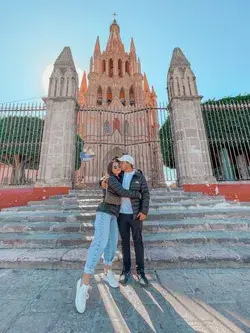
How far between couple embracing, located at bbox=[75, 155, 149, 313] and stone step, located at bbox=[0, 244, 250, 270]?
1.54 ft

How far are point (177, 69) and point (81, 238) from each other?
28.0 ft

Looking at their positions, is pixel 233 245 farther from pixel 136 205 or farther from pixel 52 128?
pixel 52 128

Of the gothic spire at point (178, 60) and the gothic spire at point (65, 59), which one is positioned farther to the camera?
the gothic spire at point (178, 60)

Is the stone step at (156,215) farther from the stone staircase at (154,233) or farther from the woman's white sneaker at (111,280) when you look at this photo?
the woman's white sneaker at (111,280)

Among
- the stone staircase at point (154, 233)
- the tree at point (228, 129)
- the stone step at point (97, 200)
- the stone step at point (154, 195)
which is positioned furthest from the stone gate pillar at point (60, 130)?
the tree at point (228, 129)

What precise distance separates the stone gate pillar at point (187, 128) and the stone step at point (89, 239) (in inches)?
130

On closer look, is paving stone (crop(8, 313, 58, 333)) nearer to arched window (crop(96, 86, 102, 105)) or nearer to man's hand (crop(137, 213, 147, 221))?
man's hand (crop(137, 213, 147, 221))

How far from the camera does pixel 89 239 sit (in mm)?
3436

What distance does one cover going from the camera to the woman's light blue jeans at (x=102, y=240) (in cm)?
203

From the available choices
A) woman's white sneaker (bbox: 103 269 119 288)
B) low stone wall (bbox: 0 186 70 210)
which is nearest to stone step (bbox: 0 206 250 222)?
low stone wall (bbox: 0 186 70 210)

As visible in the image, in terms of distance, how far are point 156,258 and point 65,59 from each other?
30.8 feet

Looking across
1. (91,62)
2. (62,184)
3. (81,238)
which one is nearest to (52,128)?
(62,184)

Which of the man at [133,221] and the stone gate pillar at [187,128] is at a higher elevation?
the stone gate pillar at [187,128]

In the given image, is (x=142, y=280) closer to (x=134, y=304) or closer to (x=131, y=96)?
(x=134, y=304)
